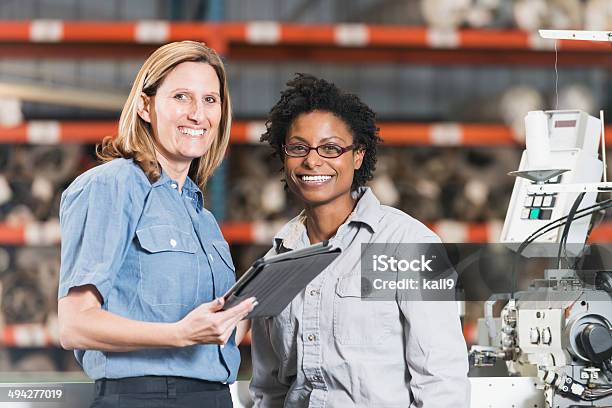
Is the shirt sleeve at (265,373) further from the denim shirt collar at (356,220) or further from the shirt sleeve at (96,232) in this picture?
the shirt sleeve at (96,232)

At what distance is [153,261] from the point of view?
65.4 inches

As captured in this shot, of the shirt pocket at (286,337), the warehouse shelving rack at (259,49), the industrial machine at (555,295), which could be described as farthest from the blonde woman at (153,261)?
the warehouse shelving rack at (259,49)

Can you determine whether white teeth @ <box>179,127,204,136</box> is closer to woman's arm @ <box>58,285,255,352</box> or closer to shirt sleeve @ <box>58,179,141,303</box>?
shirt sleeve @ <box>58,179,141,303</box>

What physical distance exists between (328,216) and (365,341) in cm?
31

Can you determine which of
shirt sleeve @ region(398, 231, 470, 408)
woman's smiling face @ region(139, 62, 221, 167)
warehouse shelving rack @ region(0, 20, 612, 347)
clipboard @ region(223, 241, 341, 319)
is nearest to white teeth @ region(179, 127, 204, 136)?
woman's smiling face @ region(139, 62, 221, 167)

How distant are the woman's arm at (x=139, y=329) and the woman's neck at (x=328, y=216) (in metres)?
0.47

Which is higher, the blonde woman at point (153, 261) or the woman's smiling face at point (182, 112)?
the woman's smiling face at point (182, 112)

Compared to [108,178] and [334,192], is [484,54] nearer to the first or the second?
[334,192]

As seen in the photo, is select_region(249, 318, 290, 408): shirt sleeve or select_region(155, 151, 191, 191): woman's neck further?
select_region(249, 318, 290, 408): shirt sleeve

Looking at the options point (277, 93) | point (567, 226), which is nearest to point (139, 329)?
point (567, 226)

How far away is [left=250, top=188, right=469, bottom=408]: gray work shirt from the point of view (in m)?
1.81

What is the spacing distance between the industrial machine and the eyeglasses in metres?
0.61

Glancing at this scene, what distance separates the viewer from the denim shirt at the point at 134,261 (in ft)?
5.28

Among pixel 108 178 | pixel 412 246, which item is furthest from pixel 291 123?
pixel 108 178
